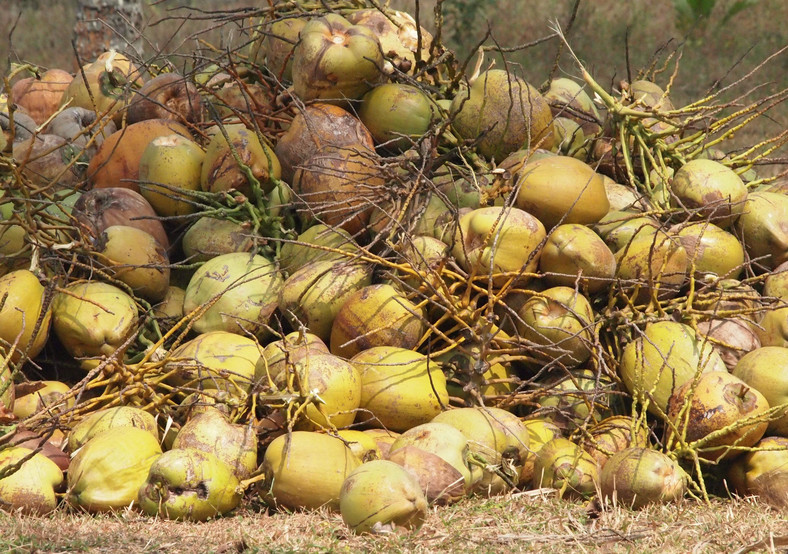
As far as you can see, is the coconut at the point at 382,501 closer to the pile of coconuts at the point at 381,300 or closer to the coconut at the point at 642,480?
the pile of coconuts at the point at 381,300

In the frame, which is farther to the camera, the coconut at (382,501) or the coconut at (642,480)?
the coconut at (642,480)

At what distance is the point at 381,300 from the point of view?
3412mm

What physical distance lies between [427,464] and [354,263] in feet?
3.45

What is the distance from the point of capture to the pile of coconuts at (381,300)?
2.86 metres

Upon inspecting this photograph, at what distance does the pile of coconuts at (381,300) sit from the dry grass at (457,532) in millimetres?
77

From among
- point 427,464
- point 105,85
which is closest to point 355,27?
point 105,85

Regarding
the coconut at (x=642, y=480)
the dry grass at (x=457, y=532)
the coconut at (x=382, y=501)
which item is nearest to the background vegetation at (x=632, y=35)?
the coconut at (x=642, y=480)

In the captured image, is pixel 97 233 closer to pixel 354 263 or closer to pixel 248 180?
pixel 248 180

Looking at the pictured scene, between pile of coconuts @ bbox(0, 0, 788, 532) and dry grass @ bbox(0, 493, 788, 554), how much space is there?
0.08m

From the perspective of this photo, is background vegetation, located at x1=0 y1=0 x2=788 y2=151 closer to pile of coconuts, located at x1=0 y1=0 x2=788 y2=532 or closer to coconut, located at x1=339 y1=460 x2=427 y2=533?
pile of coconuts, located at x1=0 y1=0 x2=788 y2=532

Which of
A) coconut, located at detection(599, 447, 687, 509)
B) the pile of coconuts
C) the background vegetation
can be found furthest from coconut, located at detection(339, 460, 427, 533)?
the background vegetation

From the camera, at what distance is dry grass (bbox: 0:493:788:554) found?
2.40 meters

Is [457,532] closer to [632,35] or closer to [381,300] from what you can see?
[381,300]

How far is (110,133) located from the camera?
4695 mm
